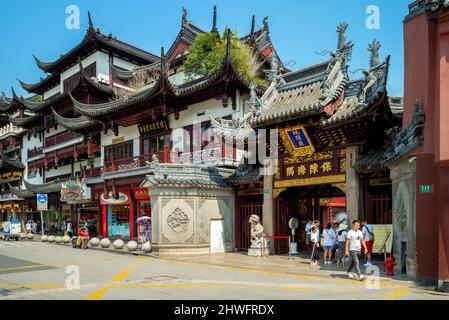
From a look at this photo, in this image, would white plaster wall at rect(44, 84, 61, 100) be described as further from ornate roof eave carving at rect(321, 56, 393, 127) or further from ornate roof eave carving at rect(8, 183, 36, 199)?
ornate roof eave carving at rect(321, 56, 393, 127)

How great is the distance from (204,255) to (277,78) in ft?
27.0

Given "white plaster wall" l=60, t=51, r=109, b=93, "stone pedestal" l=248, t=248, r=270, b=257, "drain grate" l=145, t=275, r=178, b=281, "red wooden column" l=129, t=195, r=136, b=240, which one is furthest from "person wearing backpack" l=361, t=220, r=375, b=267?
"white plaster wall" l=60, t=51, r=109, b=93

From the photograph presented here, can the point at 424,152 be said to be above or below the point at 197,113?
below

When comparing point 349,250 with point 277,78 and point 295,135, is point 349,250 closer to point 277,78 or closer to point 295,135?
point 295,135

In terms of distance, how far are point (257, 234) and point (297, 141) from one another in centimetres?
415

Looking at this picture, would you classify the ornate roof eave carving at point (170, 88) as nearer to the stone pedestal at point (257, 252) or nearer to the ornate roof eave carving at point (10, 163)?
the stone pedestal at point (257, 252)

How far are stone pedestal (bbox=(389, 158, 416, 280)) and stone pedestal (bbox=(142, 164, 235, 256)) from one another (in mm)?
8892

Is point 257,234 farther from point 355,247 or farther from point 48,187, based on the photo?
point 48,187

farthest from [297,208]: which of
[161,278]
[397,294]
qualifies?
[397,294]

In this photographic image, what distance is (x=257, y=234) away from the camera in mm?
18297

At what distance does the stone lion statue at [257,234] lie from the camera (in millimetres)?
18172

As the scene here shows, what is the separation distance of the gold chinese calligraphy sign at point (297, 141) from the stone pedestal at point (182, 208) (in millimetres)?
4179

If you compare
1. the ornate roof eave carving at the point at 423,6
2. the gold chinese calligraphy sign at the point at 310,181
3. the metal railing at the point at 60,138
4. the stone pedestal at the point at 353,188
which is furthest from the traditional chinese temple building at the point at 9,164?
the ornate roof eave carving at the point at 423,6

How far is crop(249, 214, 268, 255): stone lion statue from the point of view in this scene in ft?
59.6
